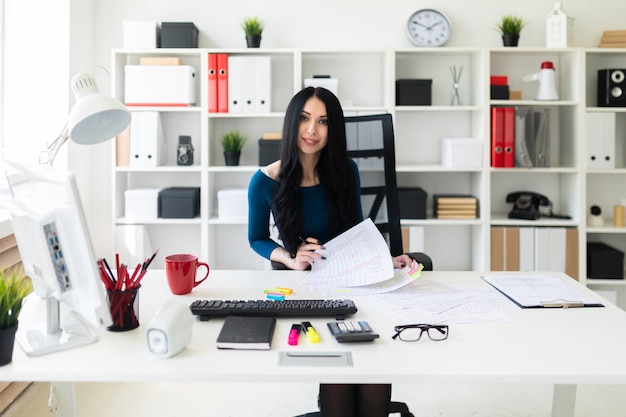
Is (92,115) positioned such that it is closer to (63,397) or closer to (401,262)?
(63,397)

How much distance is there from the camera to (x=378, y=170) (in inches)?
92.5

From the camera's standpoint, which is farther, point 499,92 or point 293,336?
point 499,92

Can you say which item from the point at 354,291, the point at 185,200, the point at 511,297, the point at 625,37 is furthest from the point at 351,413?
the point at 625,37

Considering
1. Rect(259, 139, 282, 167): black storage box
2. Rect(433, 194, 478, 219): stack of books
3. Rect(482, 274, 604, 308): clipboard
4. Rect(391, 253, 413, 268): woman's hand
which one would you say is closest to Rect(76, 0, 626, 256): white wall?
Rect(259, 139, 282, 167): black storage box

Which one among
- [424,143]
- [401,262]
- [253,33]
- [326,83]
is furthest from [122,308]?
[424,143]

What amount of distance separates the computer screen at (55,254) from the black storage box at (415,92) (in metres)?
2.62

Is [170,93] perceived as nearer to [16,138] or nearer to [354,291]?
[16,138]

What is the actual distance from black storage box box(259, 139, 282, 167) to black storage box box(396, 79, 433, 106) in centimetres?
82

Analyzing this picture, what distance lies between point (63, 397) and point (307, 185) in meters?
1.14

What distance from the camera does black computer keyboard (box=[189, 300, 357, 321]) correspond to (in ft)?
4.53

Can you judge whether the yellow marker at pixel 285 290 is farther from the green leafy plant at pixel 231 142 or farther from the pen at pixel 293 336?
the green leafy plant at pixel 231 142

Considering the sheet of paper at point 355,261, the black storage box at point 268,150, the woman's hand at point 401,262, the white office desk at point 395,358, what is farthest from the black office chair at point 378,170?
the black storage box at point 268,150

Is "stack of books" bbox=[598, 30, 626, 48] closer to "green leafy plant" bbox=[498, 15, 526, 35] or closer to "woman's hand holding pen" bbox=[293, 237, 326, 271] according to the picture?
"green leafy plant" bbox=[498, 15, 526, 35]

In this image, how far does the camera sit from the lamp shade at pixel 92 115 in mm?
1219
